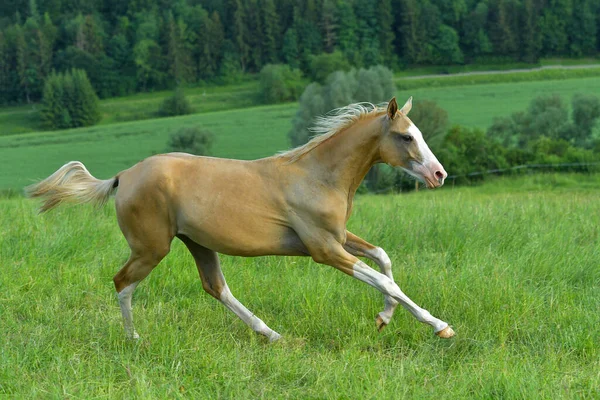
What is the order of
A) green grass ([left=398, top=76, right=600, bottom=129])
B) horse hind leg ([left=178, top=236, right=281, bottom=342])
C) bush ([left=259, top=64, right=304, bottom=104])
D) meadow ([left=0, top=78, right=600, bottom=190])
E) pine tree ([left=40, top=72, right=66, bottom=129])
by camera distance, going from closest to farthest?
horse hind leg ([left=178, top=236, right=281, bottom=342]) → meadow ([left=0, top=78, right=600, bottom=190]) → pine tree ([left=40, top=72, right=66, bottom=129]) → green grass ([left=398, top=76, right=600, bottom=129]) → bush ([left=259, top=64, right=304, bottom=104])

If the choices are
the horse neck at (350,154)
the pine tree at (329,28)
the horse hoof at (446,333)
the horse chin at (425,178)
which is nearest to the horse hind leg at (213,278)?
the horse neck at (350,154)

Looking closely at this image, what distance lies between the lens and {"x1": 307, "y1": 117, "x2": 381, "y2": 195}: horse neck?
5711mm

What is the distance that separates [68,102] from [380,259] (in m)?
57.2

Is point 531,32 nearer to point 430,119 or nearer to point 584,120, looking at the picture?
point 584,120

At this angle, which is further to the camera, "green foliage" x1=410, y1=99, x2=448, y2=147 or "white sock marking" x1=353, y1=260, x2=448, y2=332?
"green foliage" x1=410, y1=99, x2=448, y2=147

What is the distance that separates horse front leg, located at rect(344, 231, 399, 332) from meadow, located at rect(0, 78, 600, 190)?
35487mm

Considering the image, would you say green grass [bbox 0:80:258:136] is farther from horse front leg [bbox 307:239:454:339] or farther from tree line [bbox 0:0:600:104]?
horse front leg [bbox 307:239:454:339]

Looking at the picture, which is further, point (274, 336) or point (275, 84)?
point (275, 84)

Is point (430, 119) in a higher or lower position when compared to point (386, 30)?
lower

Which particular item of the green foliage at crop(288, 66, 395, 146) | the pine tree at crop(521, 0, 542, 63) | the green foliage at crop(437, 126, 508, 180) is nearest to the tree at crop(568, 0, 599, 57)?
the pine tree at crop(521, 0, 542, 63)

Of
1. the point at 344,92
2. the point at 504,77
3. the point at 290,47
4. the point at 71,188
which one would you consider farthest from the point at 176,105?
the point at 71,188

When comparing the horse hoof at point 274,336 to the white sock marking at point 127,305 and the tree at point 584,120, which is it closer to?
the white sock marking at point 127,305

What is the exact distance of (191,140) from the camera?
55188 millimetres

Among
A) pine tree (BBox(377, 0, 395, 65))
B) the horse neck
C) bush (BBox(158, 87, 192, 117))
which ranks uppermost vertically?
the horse neck
